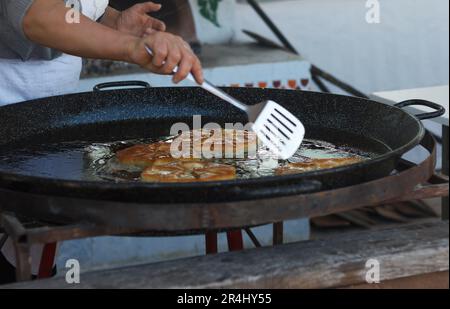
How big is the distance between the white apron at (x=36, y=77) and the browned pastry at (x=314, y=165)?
0.97 meters

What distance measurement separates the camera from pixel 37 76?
2812 millimetres

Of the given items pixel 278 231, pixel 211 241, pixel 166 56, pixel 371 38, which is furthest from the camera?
pixel 371 38

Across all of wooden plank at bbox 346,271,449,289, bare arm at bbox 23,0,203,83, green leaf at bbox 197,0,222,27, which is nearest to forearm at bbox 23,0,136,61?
bare arm at bbox 23,0,203,83

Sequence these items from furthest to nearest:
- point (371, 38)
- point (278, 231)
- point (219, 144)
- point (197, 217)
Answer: point (371, 38) < point (278, 231) < point (219, 144) < point (197, 217)

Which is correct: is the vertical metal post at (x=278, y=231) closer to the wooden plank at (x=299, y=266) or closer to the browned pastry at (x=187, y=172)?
the browned pastry at (x=187, y=172)

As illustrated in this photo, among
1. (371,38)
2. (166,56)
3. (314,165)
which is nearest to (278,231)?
(314,165)

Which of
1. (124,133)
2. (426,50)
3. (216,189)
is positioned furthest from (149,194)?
Answer: (426,50)

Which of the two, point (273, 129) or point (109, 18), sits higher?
point (109, 18)

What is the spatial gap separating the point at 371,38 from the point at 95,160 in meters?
3.75

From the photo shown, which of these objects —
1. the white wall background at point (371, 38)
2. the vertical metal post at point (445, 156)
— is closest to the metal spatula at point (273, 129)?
the vertical metal post at point (445, 156)

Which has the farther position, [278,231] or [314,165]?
[278,231]

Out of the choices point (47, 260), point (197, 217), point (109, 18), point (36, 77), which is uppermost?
point (109, 18)

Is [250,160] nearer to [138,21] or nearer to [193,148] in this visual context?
[193,148]
